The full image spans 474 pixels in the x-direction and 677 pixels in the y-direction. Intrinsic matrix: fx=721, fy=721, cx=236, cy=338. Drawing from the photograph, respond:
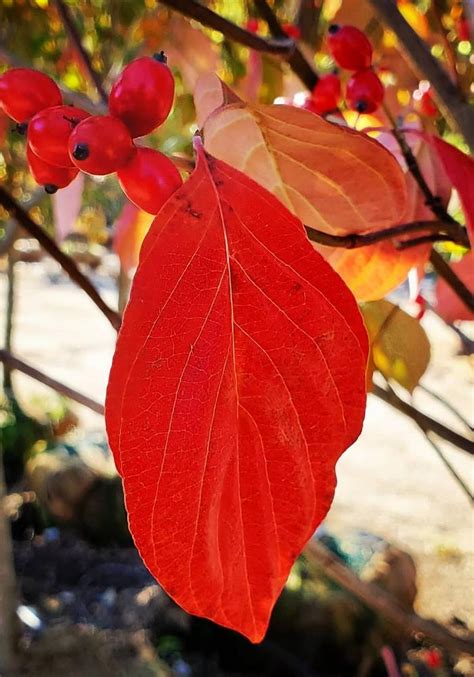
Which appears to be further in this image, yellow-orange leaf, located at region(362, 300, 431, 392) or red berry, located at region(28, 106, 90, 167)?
yellow-orange leaf, located at region(362, 300, 431, 392)

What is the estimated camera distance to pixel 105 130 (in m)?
0.24

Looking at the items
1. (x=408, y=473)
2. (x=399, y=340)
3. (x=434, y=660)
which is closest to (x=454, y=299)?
(x=399, y=340)

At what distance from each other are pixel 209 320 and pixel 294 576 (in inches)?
61.5

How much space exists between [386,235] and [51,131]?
164mm

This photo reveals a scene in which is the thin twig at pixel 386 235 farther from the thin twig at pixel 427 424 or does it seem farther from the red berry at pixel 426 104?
the red berry at pixel 426 104

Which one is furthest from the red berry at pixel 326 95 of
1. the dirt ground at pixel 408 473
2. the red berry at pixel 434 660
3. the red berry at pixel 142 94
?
the red berry at pixel 434 660

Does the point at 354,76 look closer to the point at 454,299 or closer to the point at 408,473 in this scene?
the point at 454,299

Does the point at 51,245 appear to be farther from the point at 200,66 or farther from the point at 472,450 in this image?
the point at 200,66

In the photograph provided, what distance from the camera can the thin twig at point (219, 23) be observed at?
13.7 inches

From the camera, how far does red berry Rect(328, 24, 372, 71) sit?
0.44 metres

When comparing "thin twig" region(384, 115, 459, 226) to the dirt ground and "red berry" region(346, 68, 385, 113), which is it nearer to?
"red berry" region(346, 68, 385, 113)

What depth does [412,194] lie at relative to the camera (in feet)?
1.47

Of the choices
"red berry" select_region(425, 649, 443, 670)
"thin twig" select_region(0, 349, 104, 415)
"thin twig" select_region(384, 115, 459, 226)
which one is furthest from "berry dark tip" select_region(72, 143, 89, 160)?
"red berry" select_region(425, 649, 443, 670)

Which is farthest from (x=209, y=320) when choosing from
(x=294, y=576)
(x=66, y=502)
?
(x=66, y=502)
